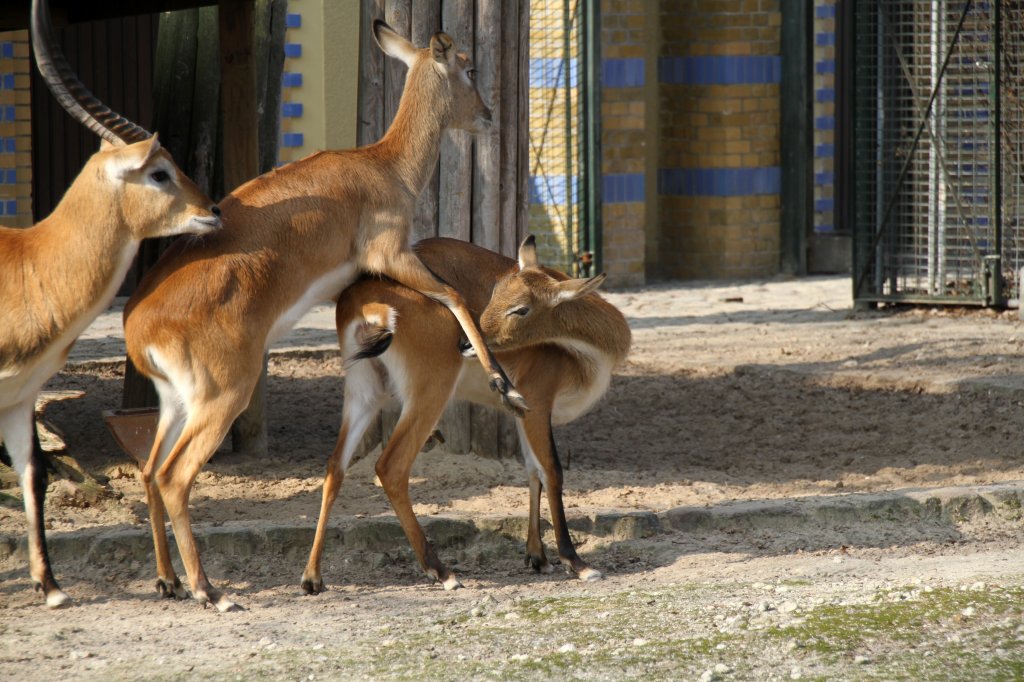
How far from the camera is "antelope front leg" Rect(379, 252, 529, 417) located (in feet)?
19.4

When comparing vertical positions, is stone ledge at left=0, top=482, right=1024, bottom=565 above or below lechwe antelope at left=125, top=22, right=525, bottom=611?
below

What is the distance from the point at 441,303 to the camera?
607cm

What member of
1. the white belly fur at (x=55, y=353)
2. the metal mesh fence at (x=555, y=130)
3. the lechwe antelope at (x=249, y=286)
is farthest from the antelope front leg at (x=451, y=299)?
the metal mesh fence at (x=555, y=130)

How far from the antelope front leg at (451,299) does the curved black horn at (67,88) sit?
1146 mm

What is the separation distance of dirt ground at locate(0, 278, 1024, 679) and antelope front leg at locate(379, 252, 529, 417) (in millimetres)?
843

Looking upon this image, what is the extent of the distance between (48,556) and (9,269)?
3.80ft

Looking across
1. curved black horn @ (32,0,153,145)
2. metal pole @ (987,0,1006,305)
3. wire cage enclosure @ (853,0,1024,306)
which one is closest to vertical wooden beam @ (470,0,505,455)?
curved black horn @ (32,0,153,145)

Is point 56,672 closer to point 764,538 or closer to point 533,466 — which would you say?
point 533,466

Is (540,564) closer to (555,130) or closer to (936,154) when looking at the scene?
(936,154)

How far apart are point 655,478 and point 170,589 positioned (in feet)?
9.45

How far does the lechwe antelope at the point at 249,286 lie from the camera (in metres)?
5.55

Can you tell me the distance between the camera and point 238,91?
7.44m

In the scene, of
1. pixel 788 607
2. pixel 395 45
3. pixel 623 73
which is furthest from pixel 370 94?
pixel 623 73

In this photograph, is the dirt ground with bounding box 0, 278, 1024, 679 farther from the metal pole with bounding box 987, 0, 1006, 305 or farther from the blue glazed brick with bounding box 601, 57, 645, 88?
the blue glazed brick with bounding box 601, 57, 645, 88
